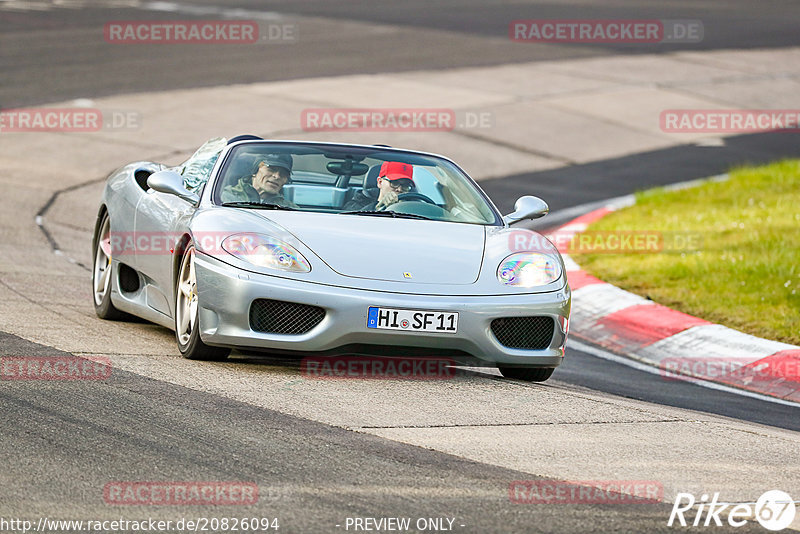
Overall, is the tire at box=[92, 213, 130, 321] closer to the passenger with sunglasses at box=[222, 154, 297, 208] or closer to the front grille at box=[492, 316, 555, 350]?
the passenger with sunglasses at box=[222, 154, 297, 208]

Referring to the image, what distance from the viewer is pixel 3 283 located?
920 cm

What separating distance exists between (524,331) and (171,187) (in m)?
2.14

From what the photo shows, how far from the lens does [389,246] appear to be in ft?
22.7

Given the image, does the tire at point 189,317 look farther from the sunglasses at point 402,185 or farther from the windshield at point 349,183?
the sunglasses at point 402,185

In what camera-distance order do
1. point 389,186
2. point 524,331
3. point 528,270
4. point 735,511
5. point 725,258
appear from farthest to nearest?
point 725,258, point 389,186, point 528,270, point 524,331, point 735,511

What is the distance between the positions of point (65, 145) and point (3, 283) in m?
7.54

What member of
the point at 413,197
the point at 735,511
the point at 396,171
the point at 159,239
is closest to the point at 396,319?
the point at 413,197

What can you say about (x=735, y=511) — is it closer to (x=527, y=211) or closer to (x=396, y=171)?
(x=527, y=211)

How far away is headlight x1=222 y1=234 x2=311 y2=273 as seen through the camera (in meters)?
6.69

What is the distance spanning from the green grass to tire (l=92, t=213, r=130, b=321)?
4268 mm

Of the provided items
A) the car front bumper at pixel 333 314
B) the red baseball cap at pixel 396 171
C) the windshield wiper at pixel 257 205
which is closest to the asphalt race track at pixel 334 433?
the car front bumper at pixel 333 314

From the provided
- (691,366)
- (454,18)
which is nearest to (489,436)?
(691,366)

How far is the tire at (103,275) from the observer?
8.48 metres

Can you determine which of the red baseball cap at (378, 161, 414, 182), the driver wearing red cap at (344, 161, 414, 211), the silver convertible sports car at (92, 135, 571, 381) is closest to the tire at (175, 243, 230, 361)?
the silver convertible sports car at (92, 135, 571, 381)
